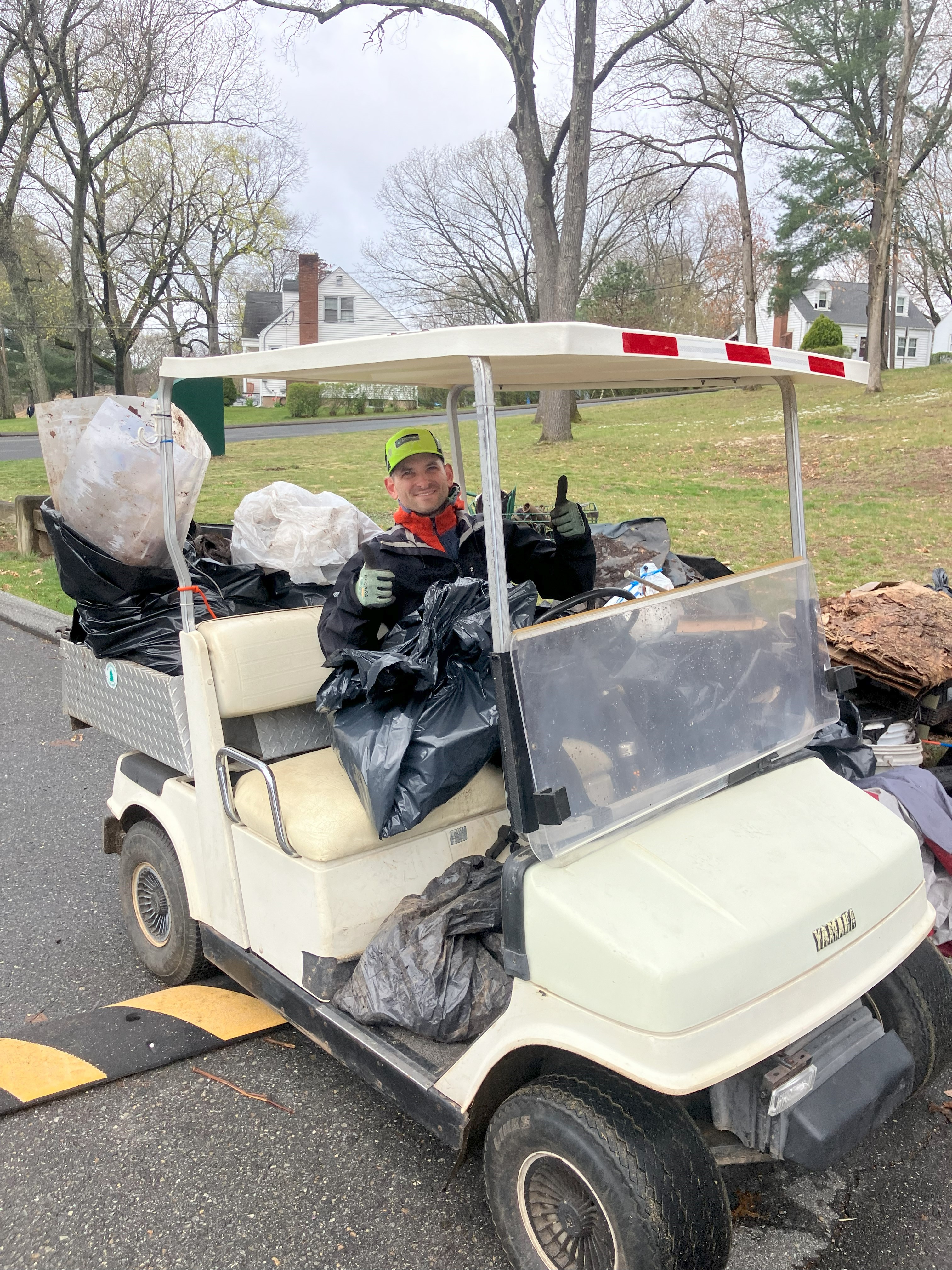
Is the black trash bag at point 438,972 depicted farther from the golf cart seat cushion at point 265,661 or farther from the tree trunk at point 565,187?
the tree trunk at point 565,187

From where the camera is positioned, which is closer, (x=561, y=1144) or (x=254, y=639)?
(x=561, y=1144)

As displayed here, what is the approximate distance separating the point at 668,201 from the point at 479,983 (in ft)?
78.9

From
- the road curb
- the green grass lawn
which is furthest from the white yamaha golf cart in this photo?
the road curb

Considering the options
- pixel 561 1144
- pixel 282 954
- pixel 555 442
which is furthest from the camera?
pixel 555 442

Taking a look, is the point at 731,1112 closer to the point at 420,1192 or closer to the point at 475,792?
the point at 420,1192

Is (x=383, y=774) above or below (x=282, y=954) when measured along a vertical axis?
above

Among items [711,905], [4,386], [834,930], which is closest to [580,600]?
[711,905]

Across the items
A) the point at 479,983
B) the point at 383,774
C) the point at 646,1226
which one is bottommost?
the point at 646,1226

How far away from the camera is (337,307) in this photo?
45.9 metres

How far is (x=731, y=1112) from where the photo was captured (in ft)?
6.17

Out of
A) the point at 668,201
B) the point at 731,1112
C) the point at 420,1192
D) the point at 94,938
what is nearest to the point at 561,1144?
the point at 731,1112

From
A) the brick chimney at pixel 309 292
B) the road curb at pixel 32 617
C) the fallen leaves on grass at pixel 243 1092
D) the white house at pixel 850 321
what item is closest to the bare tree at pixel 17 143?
the road curb at pixel 32 617

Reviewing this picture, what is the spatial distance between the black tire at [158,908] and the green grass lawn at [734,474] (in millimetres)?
1973

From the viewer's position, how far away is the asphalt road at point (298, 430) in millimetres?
20047
